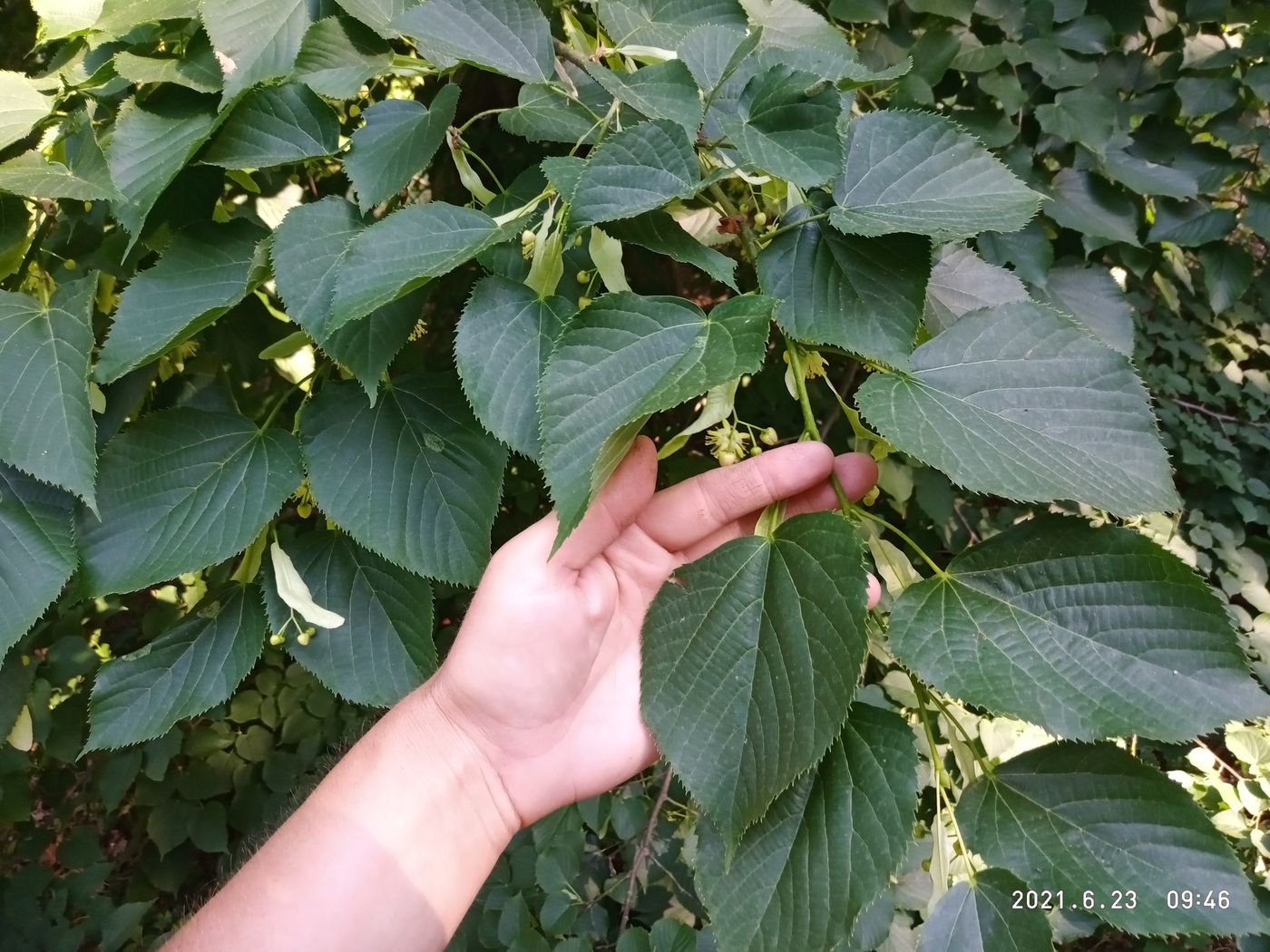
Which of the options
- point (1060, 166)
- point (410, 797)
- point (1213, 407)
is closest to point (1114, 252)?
point (1060, 166)

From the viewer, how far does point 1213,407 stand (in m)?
1.92

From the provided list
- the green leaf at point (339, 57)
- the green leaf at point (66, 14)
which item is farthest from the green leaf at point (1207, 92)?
the green leaf at point (66, 14)

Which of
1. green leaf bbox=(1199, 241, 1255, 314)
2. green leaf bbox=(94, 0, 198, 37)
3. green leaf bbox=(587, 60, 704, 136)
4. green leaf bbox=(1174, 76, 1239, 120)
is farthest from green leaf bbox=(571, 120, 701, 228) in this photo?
green leaf bbox=(1199, 241, 1255, 314)

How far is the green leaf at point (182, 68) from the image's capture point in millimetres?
732

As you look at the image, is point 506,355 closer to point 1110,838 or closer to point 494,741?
point 494,741

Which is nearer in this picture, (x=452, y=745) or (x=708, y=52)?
(x=708, y=52)

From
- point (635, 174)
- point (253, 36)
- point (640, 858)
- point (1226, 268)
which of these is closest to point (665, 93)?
point (635, 174)

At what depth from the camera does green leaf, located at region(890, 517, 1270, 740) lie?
0.51m

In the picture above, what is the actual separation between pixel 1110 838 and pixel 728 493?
39 cm

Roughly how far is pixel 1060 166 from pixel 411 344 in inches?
41.5

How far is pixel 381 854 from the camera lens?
0.79 metres

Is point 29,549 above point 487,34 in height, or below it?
below

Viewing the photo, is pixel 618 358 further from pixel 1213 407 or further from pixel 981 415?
pixel 1213 407

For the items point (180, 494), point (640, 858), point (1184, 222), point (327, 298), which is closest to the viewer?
point (327, 298)
